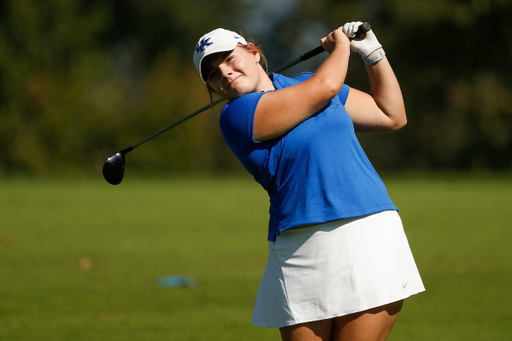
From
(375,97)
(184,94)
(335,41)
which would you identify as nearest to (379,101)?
(375,97)

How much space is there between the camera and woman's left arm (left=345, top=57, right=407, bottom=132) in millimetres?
2676

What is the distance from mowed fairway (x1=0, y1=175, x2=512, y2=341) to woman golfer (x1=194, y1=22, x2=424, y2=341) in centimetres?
296

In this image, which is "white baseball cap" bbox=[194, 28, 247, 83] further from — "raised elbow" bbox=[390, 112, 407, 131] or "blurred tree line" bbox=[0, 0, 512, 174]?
"blurred tree line" bbox=[0, 0, 512, 174]

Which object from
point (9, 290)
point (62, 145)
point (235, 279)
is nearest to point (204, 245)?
point (235, 279)

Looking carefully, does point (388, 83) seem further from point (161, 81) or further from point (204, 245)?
point (161, 81)

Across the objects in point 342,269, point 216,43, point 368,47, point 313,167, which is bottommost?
point 342,269

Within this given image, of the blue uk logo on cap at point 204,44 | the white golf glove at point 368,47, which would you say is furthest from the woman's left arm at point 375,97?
the blue uk logo on cap at point 204,44

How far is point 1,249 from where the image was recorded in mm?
9727

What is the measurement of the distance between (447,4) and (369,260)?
32.1 m

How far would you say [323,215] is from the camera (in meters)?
2.28

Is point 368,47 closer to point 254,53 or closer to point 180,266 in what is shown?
point 254,53

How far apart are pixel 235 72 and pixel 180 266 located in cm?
665

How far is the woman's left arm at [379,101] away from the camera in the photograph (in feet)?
8.78

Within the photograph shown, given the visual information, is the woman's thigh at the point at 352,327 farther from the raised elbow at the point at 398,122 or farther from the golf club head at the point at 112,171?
the golf club head at the point at 112,171
